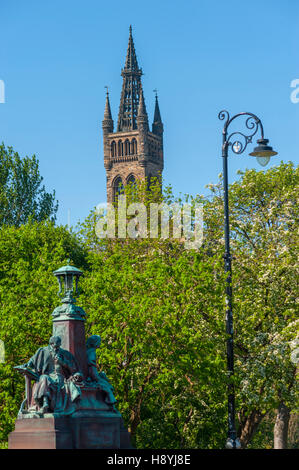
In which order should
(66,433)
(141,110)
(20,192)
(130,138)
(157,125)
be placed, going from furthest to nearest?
(157,125) < (130,138) < (141,110) < (20,192) < (66,433)

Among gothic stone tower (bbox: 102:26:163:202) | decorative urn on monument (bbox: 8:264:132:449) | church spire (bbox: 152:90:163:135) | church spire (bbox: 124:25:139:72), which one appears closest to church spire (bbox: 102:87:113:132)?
gothic stone tower (bbox: 102:26:163:202)

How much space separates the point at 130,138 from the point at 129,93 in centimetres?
845

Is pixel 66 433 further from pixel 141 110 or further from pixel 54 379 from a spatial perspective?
pixel 141 110

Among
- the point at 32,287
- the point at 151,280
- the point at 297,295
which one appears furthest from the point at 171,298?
the point at 297,295

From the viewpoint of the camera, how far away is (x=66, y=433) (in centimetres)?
2084

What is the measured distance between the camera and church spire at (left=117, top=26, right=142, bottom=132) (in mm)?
170500

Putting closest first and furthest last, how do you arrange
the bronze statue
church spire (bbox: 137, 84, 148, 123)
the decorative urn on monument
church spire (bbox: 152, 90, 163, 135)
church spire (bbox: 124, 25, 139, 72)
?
the decorative urn on monument, the bronze statue, church spire (bbox: 137, 84, 148, 123), church spire (bbox: 124, 25, 139, 72), church spire (bbox: 152, 90, 163, 135)

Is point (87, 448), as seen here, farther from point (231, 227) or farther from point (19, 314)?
point (231, 227)

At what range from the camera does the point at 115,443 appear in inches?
866

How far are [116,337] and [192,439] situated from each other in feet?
21.5

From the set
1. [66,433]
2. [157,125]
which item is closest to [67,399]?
[66,433]

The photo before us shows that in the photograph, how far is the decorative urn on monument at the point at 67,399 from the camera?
823 inches

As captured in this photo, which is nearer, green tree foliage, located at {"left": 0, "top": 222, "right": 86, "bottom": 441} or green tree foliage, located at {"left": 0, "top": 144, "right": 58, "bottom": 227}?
green tree foliage, located at {"left": 0, "top": 222, "right": 86, "bottom": 441}

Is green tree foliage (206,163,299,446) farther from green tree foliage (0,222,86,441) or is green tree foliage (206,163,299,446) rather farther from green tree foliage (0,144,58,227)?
green tree foliage (0,144,58,227)
